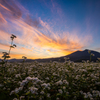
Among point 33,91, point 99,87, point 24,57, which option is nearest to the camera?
point 33,91

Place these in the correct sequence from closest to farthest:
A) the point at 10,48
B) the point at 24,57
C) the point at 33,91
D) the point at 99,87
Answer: the point at 33,91
the point at 99,87
the point at 10,48
the point at 24,57

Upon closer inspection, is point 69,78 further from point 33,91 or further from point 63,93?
point 33,91

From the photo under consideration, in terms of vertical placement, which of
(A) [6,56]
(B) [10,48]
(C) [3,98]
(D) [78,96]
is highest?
(B) [10,48]

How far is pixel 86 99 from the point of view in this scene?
13.1 feet

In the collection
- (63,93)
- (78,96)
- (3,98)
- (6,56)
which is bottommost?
(3,98)

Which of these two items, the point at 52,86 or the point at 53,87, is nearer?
the point at 53,87

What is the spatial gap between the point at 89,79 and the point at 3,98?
5.77 meters

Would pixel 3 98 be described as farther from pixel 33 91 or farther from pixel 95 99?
pixel 95 99

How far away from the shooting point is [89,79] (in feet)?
18.7

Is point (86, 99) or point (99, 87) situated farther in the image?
point (99, 87)

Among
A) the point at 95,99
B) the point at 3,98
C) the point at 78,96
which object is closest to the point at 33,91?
the point at 3,98

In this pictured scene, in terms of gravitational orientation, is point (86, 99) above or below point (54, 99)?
above

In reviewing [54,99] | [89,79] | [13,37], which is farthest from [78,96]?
[13,37]

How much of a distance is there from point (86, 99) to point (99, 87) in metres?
2.02
